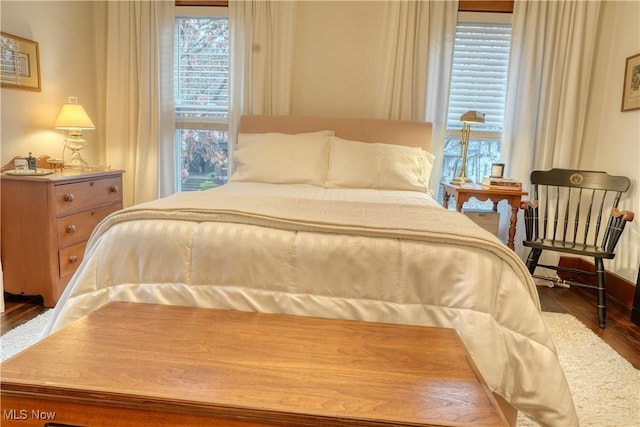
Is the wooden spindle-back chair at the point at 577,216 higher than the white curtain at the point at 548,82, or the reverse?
the white curtain at the point at 548,82

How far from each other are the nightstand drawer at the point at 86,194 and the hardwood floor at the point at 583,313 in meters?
0.59

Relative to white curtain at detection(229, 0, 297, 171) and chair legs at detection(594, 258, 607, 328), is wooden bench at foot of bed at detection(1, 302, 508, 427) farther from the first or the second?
white curtain at detection(229, 0, 297, 171)

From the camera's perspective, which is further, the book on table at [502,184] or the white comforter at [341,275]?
the book on table at [502,184]

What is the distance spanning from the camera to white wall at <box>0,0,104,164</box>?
273 centimetres

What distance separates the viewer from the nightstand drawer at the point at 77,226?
2551mm

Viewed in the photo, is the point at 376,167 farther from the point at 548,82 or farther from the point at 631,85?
the point at 631,85

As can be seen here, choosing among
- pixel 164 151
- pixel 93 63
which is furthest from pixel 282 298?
pixel 93 63

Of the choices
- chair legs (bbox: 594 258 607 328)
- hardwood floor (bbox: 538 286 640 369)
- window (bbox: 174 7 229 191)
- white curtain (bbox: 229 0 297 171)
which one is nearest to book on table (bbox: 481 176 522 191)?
chair legs (bbox: 594 258 607 328)

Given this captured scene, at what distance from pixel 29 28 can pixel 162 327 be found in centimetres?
267

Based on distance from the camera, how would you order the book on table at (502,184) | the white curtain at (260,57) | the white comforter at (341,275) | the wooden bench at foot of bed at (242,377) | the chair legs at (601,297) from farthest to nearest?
the white curtain at (260,57) < the book on table at (502,184) < the chair legs at (601,297) < the white comforter at (341,275) < the wooden bench at foot of bed at (242,377)

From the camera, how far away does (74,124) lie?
2957 mm

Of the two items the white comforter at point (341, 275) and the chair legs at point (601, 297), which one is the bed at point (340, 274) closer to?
the white comforter at point (341, 275)

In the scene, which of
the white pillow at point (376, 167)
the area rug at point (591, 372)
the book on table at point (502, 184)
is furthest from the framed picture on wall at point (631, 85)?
the area rug at point (591, 372)

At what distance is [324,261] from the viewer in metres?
1.46
